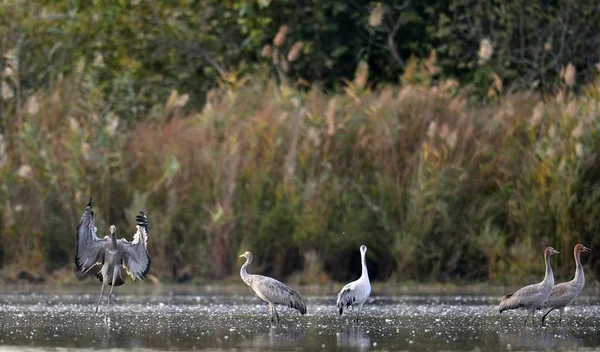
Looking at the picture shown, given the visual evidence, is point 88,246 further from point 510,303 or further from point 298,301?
point 510,303

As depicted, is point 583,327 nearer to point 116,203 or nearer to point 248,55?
point 116,203

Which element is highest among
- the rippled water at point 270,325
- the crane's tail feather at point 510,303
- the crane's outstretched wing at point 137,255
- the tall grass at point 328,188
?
the tall grass at point 328,188

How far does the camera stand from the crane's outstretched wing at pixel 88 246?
15906 millimetres

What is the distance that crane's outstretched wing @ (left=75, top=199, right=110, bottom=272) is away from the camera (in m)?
15.9

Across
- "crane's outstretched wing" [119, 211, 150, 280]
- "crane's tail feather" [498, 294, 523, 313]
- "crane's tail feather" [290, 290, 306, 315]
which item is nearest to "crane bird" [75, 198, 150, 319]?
"crane's outstretched wing" [119, 211, 150, 280]

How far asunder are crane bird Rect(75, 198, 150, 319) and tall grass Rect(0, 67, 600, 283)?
3756 mm

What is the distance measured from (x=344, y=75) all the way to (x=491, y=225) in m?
9.50

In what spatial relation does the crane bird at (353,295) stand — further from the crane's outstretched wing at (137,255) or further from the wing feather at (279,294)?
the crane's outstretched wing at (137,255)

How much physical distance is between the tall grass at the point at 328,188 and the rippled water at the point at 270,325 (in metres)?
1.74

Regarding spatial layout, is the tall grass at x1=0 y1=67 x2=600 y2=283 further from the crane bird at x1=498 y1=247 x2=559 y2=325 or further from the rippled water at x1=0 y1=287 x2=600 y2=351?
the crane bird at x1=498 y1=247 x2=559 y2=325

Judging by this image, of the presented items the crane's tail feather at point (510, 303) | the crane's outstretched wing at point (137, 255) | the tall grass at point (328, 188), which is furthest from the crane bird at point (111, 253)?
the crane's tail feather at point (510, 303)

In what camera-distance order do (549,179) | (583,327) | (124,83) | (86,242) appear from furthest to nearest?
(124,83) → (549,179) → (86,242) → (583,327)

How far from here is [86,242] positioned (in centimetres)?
1617

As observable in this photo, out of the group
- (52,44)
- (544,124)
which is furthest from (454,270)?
(52,44)
